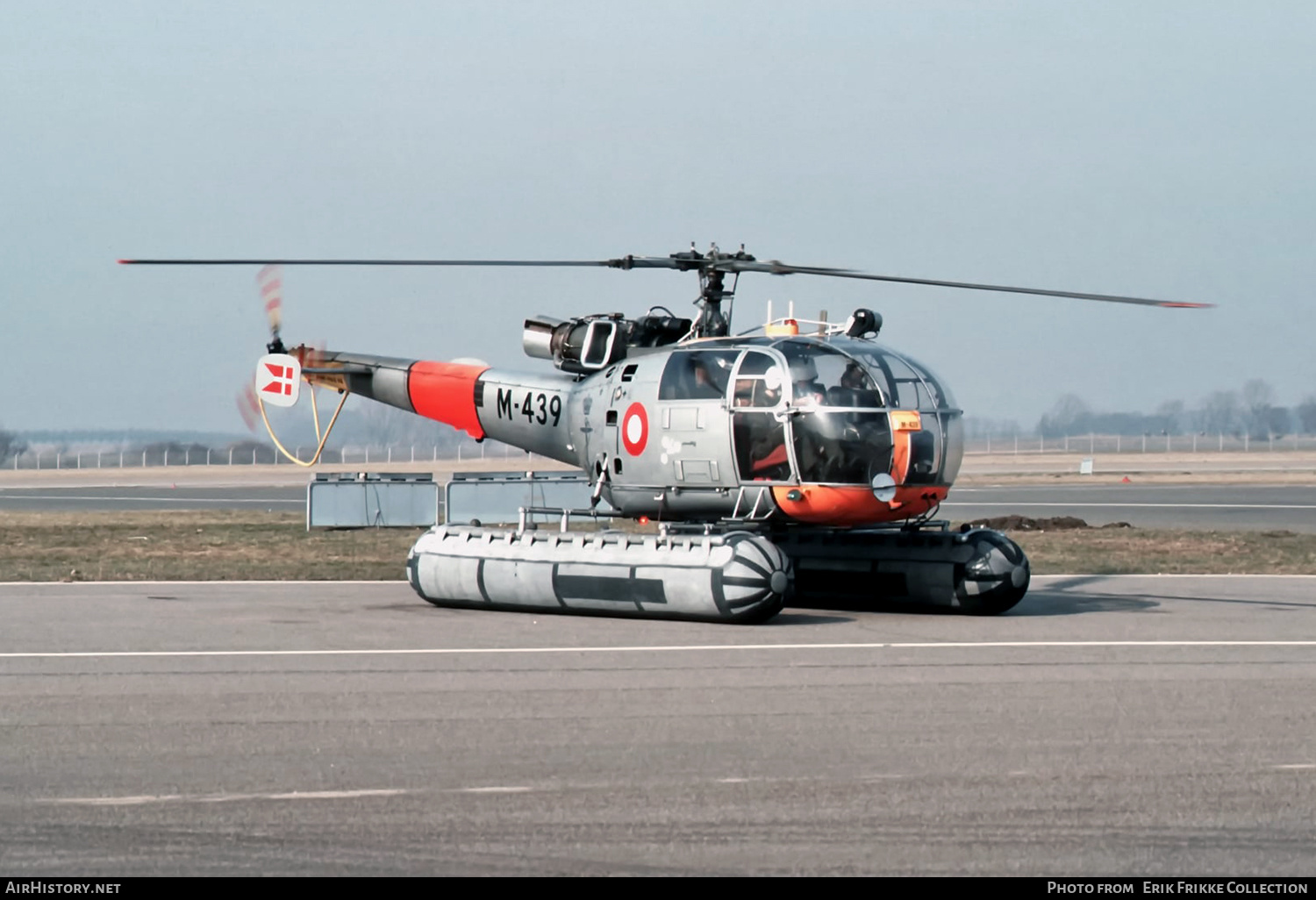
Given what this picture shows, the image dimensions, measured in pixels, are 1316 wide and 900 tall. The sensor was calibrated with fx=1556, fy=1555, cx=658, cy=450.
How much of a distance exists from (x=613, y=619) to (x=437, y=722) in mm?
5955

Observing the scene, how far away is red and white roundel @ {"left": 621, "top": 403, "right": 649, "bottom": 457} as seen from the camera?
632 inches

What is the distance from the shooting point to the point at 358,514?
30.0 m

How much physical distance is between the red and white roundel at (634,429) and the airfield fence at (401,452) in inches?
2916

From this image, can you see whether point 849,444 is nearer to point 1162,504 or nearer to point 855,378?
point 855,378

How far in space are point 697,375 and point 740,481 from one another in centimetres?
119

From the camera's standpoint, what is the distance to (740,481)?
15.2 meters

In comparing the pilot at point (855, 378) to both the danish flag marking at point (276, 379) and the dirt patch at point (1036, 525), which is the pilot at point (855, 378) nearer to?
the danish flag marking at point (276, 379)

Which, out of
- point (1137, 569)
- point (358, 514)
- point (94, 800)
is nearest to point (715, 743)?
point (94, 800)

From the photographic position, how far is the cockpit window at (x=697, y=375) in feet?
50.6

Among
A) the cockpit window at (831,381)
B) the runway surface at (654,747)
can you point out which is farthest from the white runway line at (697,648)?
the cockpit window at (831,381)

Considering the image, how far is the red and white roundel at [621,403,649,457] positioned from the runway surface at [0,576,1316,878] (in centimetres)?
218

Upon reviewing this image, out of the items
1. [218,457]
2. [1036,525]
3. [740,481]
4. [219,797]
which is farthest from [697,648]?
[218,457]

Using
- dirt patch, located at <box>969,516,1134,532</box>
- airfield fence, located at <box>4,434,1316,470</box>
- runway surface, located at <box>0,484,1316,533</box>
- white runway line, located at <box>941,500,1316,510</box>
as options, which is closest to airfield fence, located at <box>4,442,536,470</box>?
airfield fence, located at <box>4,434,1316,470</box>

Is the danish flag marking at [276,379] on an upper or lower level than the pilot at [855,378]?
upper
